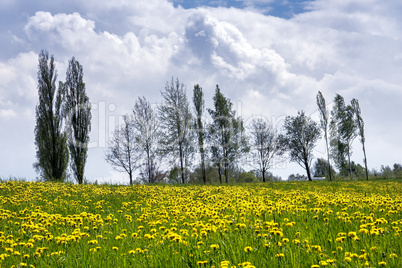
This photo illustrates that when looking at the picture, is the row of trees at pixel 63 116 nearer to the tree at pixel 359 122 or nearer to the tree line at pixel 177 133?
the tree line at pixel 177 133

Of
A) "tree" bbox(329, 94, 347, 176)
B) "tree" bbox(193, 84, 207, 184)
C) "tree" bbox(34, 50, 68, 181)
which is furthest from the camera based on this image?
"tree" bbox(329, 94, 347, 176)

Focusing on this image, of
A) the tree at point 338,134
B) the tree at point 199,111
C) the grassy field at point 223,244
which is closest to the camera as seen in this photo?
the grassy field at point 223,244

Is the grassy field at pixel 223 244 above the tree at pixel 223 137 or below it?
below

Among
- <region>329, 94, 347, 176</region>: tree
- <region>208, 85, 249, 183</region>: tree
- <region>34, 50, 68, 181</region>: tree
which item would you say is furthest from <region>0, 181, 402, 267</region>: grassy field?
<region>329, 94, 347, 176</region>: tree

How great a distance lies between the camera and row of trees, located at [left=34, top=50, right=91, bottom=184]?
25656mm

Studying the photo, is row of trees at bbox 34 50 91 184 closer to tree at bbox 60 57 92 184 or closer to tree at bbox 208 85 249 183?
tree at bbox 60 57 92 184

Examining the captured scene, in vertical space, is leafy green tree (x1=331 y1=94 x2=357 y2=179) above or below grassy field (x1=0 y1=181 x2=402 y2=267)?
above

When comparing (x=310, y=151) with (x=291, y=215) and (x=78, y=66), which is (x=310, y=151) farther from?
(x=291, y=215)

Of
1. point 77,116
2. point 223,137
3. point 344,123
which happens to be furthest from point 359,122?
point 77,116

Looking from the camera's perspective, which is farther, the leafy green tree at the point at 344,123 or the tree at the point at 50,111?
the leafy green tree at the point at 344,123

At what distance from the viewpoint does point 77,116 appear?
2677 cm

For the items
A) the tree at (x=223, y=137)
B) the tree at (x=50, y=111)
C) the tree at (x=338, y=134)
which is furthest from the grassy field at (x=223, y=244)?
the tree at (x=338, y=134)

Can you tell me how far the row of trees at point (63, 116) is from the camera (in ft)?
84.2

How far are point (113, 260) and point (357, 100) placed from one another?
161 feet
